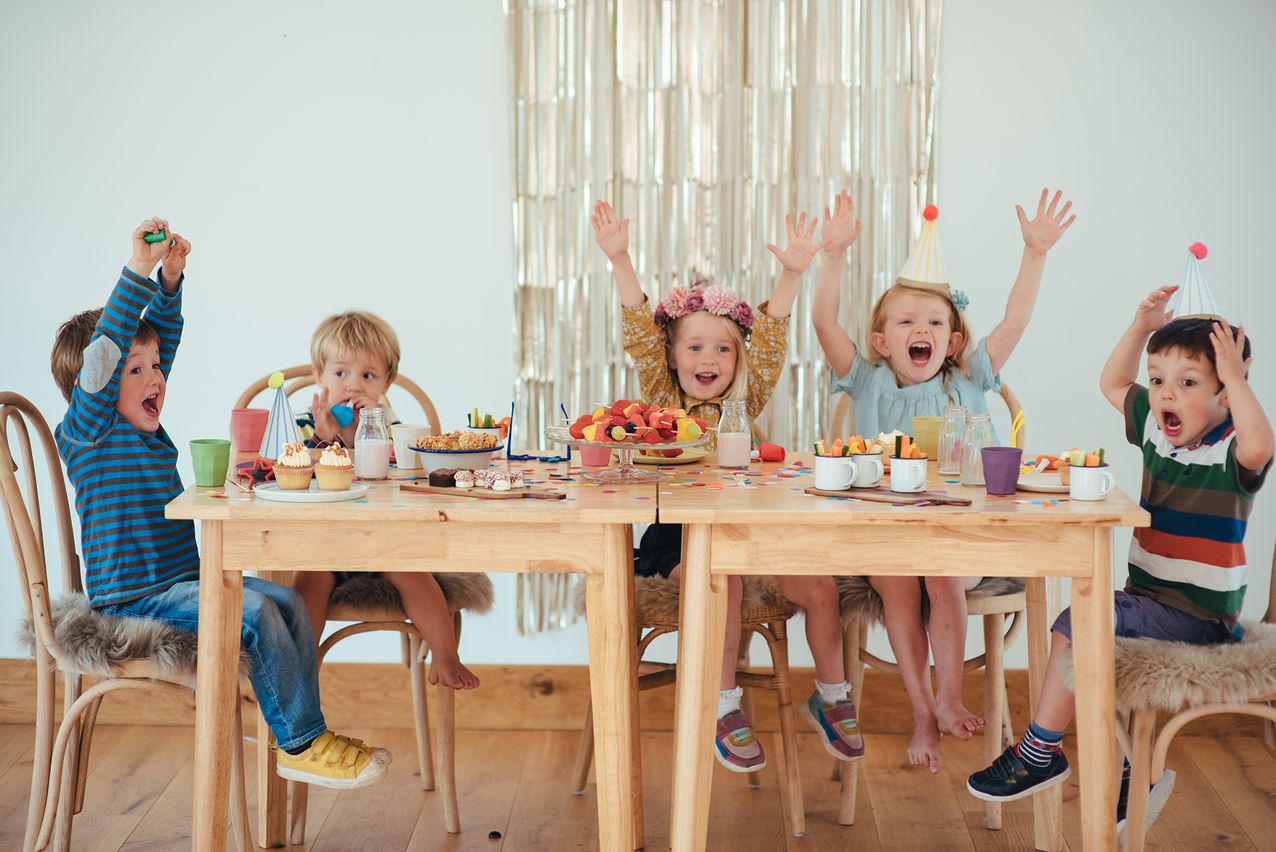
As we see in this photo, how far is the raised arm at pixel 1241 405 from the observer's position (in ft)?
6.85

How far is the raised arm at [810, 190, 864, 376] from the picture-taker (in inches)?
113

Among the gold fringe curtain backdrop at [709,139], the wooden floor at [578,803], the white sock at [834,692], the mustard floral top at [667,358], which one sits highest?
the gold fringe curtain backdrop at [709,139]

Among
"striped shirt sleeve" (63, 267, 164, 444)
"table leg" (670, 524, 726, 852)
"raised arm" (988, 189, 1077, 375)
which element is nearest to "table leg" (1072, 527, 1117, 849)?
"table leg" (670, 524, 726, 852)

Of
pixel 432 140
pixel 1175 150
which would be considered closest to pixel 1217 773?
pixel 1175 150

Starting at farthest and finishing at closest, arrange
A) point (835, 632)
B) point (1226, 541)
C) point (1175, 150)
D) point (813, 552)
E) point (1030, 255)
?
point (1175, 150) < point (1030, 255) < point (835, 632) < point (1226, 541) < point (813, 552)

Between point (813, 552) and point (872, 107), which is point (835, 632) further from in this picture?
point (872, 107)

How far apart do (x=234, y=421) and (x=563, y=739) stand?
51.4 inches

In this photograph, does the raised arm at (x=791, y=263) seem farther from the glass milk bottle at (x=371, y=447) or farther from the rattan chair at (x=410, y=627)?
the glass milk bottle at (x=371, y=447)

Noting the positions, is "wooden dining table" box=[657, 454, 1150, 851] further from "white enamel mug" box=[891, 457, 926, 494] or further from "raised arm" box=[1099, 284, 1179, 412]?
"raised arm" box=[1099, 284, 1179, 412]

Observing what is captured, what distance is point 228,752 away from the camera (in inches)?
80.4

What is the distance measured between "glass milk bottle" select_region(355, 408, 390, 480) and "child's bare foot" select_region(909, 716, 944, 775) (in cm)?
113

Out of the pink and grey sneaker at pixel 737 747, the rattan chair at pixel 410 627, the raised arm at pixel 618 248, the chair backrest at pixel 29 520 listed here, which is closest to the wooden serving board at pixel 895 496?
the pink and grey sneaker at pixel 737 747

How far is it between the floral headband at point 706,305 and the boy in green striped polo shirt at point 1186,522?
932mm

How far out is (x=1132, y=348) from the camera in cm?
245
